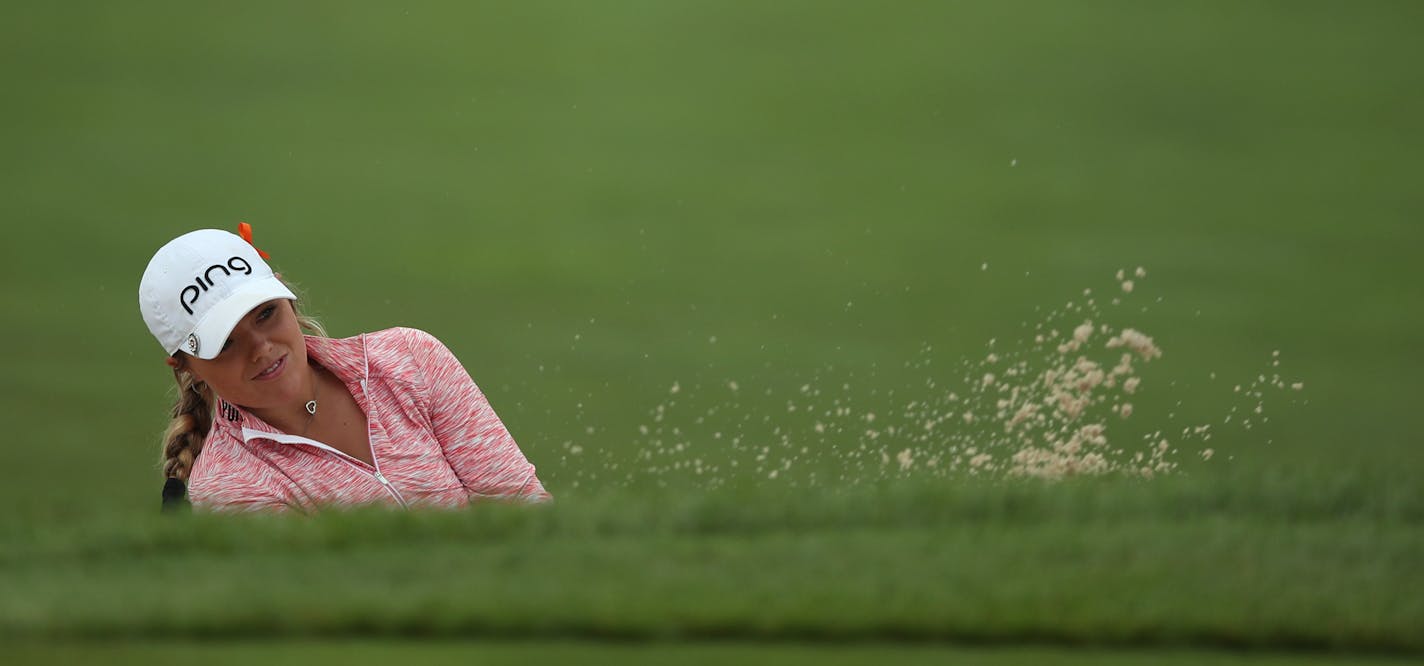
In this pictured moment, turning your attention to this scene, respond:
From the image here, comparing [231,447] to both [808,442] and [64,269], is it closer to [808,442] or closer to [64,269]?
[808,442]

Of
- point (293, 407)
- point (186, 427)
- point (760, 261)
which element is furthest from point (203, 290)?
point (760, 261)

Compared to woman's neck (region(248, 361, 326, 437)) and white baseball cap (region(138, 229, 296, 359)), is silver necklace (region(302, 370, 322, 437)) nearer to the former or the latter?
woman's neck (region(248, 361, 326, 437))

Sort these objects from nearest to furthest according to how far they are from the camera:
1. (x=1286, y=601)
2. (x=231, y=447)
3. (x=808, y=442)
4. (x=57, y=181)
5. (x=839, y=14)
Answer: (x=1286, y=601), (x=231, y=447), (x=808, y=442), (x=57, y=181), (x=839, y=14)

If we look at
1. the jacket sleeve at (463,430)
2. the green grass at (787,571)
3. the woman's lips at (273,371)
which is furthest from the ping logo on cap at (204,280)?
the green grass at (787,571)

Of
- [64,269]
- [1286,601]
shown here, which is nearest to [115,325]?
[64,269]

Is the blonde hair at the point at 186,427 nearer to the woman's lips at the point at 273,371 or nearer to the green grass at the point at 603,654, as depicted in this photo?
the woman's lips at the point at 273,371

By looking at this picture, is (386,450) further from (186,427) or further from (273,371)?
(186,427)

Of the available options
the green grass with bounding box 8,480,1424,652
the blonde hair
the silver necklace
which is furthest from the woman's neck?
the green grass with bounding box 8,480,1424,652

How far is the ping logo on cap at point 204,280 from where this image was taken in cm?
221

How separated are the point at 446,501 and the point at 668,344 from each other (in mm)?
1313

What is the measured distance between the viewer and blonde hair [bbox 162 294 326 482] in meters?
2.45

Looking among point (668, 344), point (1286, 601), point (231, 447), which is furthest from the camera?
point (668, 344)

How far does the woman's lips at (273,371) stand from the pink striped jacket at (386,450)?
9cm

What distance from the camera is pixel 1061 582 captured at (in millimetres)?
1578
